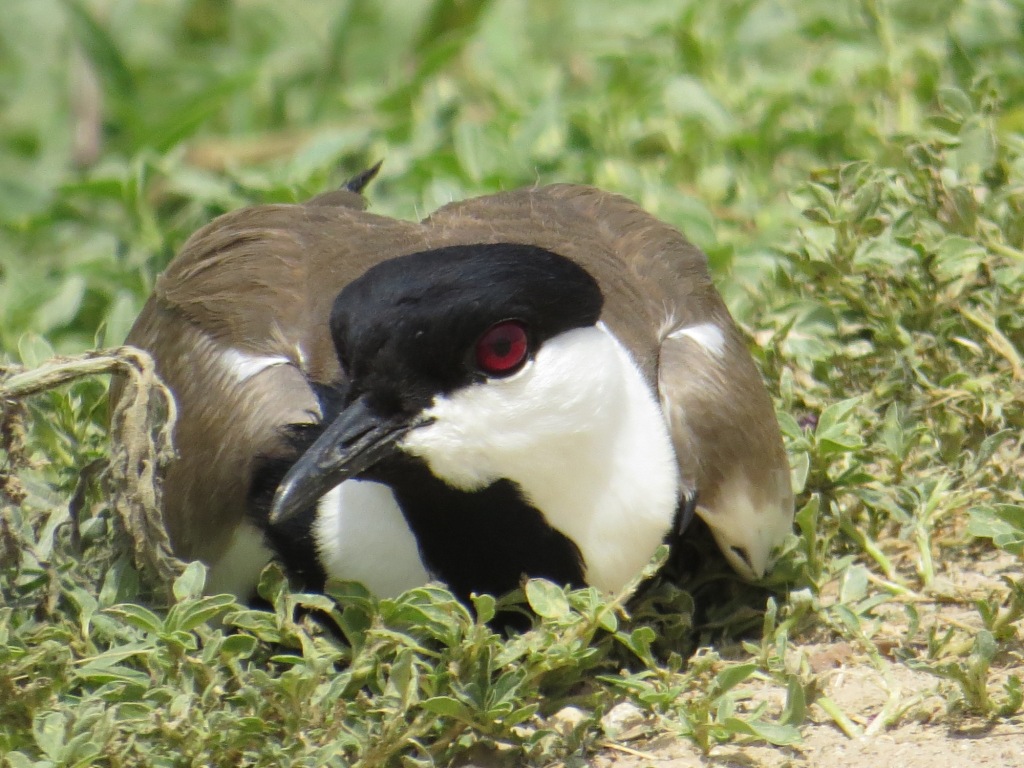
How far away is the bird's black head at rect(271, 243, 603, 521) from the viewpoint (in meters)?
3.21

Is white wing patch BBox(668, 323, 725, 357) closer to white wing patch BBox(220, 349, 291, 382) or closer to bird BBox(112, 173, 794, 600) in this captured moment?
bird BBox(112, 173, 794, 600)

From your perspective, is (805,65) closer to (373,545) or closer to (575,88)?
(575,88)

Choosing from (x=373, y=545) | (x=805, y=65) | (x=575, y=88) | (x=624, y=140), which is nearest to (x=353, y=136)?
(x=624, y=140)

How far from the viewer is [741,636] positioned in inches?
153

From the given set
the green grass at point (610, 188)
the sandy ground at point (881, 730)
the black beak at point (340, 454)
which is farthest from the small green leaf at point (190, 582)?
the sandy ground at point (881, 730)

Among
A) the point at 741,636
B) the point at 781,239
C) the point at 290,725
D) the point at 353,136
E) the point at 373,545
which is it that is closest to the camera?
the point at 290,725

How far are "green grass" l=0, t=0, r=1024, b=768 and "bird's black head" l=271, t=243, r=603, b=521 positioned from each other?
12.8 inches

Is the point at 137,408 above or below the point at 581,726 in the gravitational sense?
above

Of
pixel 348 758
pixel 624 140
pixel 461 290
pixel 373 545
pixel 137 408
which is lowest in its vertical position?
pixel 348 758

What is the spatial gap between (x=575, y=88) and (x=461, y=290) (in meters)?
4.21

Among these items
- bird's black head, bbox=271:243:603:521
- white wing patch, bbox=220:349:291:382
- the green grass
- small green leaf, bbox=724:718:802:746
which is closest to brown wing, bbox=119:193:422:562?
white wing patch, bbox=220:349:291:382

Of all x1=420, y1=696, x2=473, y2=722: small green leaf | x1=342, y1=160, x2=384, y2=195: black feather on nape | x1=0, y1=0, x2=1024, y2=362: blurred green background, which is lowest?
x1=420, y1=696, x2=473, y2=722: small green leaf

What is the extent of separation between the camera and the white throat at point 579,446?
10.9 ft

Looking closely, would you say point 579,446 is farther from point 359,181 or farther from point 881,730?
point 359,181
